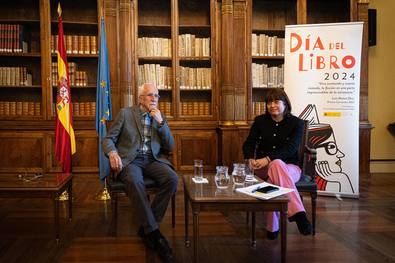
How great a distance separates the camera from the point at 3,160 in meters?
4.89

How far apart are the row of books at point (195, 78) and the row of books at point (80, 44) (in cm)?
117

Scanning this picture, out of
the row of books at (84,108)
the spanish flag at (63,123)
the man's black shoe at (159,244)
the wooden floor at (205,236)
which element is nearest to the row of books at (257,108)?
the wooden floor at (205,236)

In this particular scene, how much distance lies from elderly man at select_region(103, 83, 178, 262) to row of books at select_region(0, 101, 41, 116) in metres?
2.29

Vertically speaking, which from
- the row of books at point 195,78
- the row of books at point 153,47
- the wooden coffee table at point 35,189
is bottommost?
the wooden coffee table at point 35,189

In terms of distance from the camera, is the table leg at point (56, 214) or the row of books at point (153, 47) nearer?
the table leg at point (56, 214)

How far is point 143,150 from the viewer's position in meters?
3.11

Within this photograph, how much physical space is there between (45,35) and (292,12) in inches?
128

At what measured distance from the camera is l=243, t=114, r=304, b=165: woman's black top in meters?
3.04

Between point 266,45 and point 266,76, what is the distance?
1.32 ft

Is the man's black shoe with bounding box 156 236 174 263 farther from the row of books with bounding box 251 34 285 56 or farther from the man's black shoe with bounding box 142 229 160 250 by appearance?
the row of books with bounding box 251 34 285 56

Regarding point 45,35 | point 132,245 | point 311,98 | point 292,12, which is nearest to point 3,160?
point 45,35

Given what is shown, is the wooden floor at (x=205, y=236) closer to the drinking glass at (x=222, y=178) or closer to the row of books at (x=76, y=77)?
the drinking glass at (x=222, y=178)

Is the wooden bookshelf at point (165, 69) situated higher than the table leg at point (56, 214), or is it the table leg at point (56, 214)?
the wooden bookshelf at point (165, 69)

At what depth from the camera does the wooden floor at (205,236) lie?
2.49m
